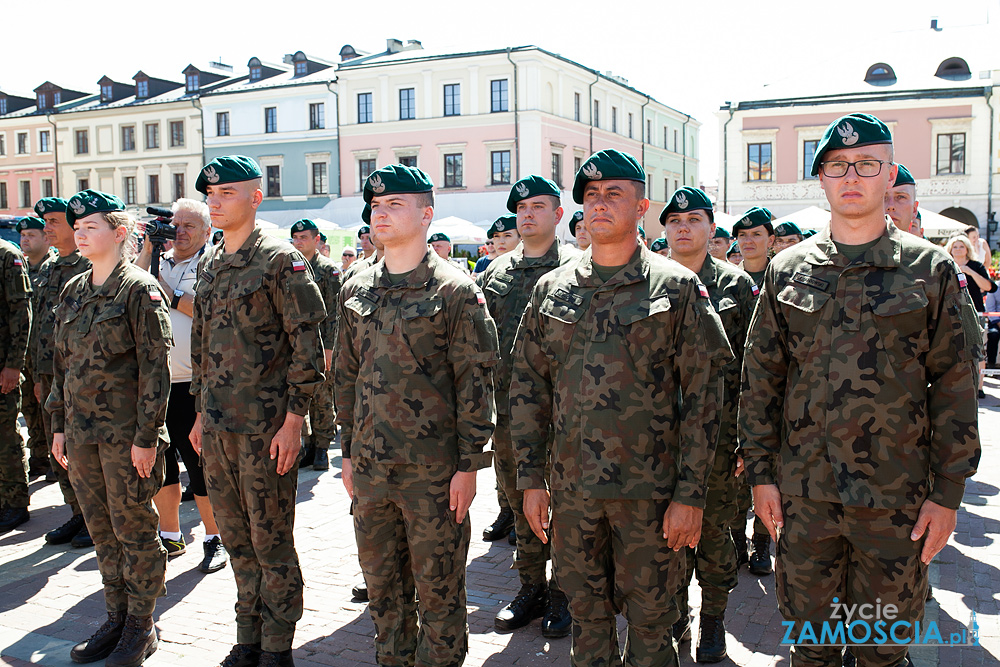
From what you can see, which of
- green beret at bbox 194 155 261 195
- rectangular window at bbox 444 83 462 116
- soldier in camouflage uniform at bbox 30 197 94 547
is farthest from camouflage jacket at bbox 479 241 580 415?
rectangular window at bbox 444 83 462 116

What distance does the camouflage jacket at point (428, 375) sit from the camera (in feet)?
11.3

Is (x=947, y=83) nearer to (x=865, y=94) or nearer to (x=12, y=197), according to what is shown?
(x=865, y=94)

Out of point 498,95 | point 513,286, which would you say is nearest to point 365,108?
point 498,95

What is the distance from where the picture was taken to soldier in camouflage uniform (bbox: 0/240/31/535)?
6.32 meters

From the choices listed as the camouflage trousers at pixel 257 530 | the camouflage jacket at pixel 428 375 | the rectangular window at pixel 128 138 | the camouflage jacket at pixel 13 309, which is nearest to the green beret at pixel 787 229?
the camouflage jacket at pixel 428 375

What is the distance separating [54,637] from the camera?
14.4 ft

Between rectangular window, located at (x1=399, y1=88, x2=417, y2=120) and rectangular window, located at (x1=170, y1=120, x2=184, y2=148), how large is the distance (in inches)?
549

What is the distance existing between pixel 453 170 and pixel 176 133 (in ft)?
56.6

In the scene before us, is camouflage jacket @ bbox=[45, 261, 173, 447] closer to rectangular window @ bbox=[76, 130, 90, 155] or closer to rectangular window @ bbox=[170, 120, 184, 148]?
rectangular window @ bbox=[170, 120, 184, 148]

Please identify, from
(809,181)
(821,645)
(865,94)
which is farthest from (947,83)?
(821,645)

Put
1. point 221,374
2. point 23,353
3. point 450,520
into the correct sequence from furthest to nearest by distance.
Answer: point 23,353 < point 221,374 < point 450,520

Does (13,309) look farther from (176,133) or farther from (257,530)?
(176,133)

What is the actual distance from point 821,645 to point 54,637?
13.1ft

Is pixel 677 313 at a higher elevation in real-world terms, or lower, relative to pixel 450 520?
higher
